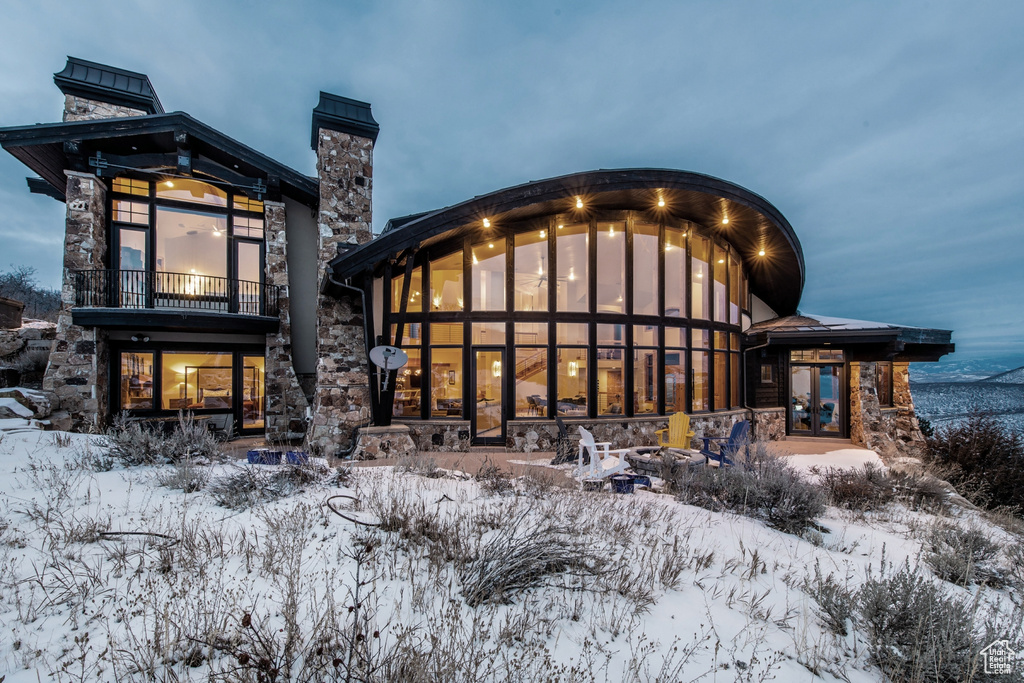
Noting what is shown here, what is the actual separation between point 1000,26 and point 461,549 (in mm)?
113735

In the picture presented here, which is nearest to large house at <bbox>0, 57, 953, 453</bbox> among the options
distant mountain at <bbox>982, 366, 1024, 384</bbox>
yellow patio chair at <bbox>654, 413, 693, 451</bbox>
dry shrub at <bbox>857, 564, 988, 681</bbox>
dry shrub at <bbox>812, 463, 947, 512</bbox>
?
yellow patio chair at <bbox>654, 413, 693, 451</bbox>

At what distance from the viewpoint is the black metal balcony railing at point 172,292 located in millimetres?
9234

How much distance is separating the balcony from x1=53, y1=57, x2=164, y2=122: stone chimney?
4.09 metres

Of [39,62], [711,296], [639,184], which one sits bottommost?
[711,296]

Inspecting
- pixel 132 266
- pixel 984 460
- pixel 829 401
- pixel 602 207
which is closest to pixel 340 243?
pixel 132 266

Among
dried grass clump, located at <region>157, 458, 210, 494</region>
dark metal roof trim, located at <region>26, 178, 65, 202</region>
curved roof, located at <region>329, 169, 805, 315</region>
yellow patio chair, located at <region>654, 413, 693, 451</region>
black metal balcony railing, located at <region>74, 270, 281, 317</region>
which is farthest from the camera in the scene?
dark metal roof trim, located at <region>26, 178, 65, 202</region>

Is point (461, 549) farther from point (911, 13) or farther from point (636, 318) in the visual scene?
point (911, 13)

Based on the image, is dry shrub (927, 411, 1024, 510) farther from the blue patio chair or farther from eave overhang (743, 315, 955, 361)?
the blue patio chair

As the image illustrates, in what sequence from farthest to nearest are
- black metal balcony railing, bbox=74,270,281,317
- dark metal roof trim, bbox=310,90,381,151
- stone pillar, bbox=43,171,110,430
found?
dark metal roof trim, bbox=310,90,381,151 < black metal balcony railing, bbox=74,270,281,317 < stone pillar, bbox=43,171,110,430

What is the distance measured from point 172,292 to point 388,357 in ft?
21.3

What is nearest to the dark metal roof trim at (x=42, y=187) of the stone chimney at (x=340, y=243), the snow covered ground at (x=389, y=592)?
the stone chimney at (x=340, y=243)

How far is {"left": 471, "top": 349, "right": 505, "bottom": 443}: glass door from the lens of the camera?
29.7 feet

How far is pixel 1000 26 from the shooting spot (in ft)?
218

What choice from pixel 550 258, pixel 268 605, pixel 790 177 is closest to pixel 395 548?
pixel 268 605
